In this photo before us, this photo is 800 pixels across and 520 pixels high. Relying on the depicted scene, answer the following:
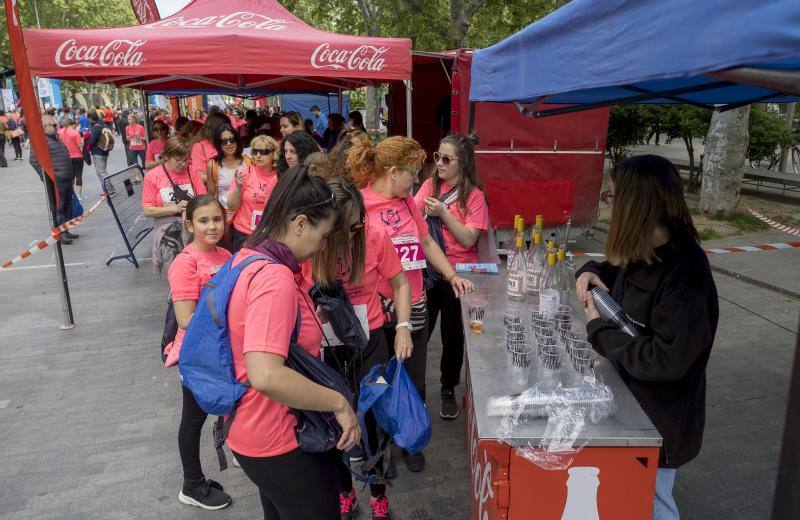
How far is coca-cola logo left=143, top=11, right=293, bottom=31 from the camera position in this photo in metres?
5.75

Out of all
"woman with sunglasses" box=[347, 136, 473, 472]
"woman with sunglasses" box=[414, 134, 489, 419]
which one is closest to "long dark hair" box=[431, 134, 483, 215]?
"woman with sunglasses" box=[414, 134, 489, 419]

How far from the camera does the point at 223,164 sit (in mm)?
5652

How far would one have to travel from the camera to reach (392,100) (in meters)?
11.3

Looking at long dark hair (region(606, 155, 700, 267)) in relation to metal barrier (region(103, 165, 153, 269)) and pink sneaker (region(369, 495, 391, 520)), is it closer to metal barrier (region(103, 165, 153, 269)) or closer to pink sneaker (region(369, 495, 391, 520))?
pink sneaker (region(369, 495, 391, 520))

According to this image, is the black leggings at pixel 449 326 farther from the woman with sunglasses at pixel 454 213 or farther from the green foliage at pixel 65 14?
the green foliage at pixel 65 14

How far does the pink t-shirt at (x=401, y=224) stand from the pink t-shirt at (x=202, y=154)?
3.10 metres

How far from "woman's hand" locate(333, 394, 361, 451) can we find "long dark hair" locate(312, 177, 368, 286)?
70cm

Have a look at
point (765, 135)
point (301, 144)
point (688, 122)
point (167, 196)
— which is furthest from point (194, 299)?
point (765, 135)

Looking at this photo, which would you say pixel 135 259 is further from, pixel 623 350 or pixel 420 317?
pixel 623 350

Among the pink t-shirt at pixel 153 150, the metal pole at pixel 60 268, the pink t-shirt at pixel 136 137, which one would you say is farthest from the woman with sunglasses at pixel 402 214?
the pink t-shirt at pixel 136 137

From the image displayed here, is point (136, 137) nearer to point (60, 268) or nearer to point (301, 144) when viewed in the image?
point (60, 268)

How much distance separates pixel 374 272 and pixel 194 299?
3.08ft

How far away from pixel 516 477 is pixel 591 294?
2.58 feet

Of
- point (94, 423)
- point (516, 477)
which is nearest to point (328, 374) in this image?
point (516, 477)
